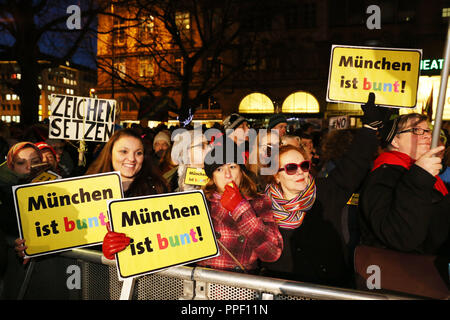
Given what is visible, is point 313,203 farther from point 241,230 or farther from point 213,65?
point 213,65

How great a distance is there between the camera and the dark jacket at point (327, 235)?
104 inches

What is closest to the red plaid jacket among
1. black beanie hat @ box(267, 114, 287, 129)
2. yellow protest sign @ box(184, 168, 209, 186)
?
yellow protest sign @ box(184, 168, 209, 186)

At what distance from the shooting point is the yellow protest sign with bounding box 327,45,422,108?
10.4 feet

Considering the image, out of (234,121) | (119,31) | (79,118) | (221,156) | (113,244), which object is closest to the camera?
(113,244)

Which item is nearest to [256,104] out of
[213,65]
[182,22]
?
[182,22]

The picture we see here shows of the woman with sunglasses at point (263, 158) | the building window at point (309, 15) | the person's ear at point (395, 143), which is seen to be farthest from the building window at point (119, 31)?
the building window at point (309, 15)

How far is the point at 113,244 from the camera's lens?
2.08 m

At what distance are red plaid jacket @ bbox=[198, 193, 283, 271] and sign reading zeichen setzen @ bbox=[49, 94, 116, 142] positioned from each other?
2884 millimetres

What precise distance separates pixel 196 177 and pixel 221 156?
1.47 m

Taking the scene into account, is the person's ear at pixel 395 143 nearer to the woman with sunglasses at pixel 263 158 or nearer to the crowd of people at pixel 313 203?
the crowd of people at pixel 313 203

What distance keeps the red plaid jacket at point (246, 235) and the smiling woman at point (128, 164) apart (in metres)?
0.87

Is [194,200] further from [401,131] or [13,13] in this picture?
[13,13]

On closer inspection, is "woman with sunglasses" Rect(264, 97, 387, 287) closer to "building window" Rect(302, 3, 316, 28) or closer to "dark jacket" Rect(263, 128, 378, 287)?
"dark jacket" Rect(263, 128, 378, 287)
